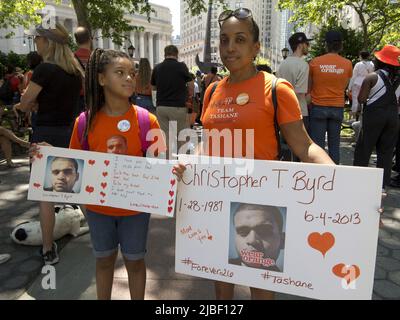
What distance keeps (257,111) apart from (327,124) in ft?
12.1

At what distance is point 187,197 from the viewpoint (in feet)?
6.25

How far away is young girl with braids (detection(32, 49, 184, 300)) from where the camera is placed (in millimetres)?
2111

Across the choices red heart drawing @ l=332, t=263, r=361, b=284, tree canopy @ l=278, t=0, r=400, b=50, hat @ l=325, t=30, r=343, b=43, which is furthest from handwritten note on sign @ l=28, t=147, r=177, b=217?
tree canopy @ l=278, t=0, r=400, b=50

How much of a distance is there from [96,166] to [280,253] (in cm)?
107

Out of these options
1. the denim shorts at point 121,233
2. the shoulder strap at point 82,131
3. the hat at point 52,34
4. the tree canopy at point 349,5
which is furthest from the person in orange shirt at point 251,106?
the tree canopy at point 349,5

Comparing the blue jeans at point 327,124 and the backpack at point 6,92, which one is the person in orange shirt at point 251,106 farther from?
the backpack at point 6,92

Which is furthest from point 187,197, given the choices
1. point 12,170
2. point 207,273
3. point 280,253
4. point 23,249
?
point 12,170

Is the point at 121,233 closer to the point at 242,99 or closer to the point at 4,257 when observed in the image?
the point at 242,99

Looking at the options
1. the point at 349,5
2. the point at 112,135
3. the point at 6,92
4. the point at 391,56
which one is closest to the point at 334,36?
the point at 391,56

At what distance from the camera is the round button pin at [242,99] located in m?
1.89

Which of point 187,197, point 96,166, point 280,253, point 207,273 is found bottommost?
point 207,273

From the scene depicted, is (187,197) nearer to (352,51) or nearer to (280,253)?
(280,253)

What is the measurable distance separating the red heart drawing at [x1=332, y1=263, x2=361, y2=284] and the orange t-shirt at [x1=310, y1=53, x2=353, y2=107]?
379 cm

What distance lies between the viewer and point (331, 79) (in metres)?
5.06
